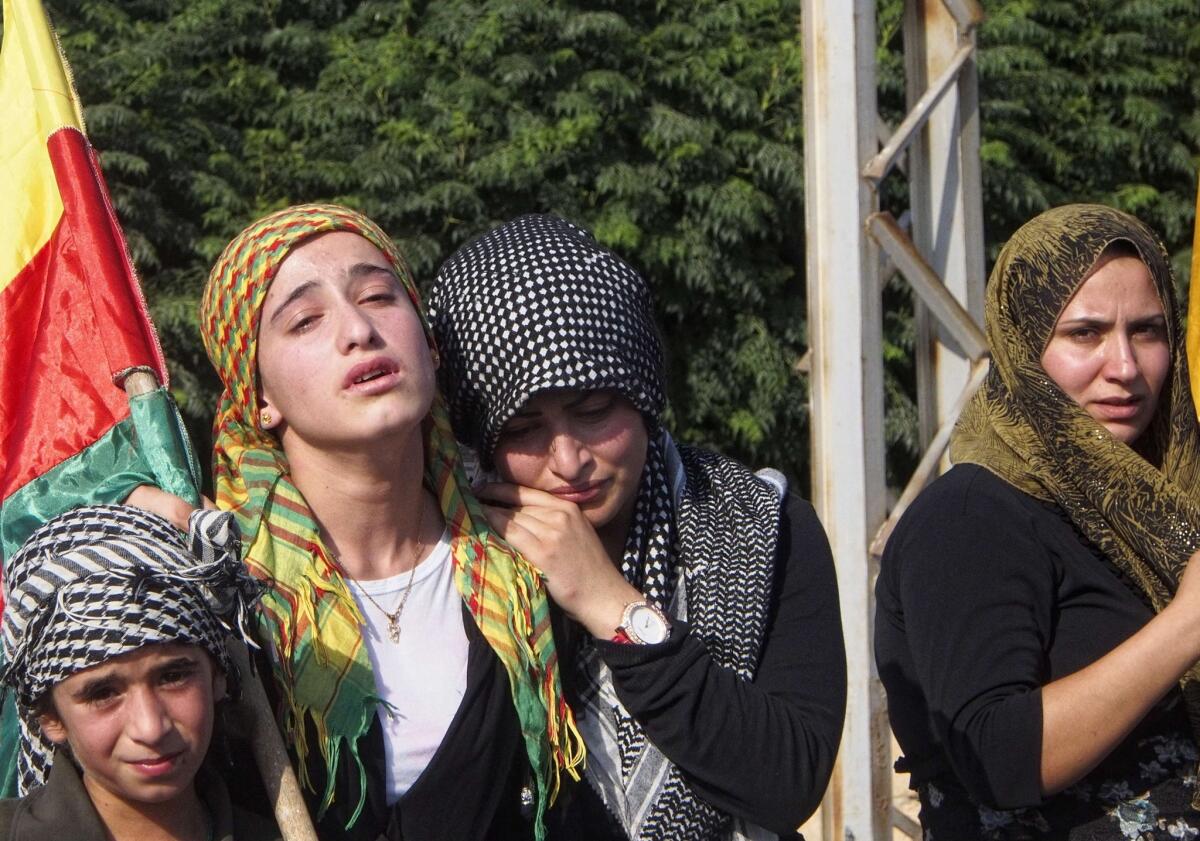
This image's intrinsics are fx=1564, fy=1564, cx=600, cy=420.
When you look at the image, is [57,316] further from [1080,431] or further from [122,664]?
[1080,431]

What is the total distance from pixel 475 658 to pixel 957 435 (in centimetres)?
105

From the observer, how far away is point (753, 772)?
2184mm

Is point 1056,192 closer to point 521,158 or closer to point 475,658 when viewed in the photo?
point 521,158

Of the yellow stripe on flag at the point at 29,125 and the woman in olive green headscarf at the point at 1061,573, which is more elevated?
the yellow stripe on flag at the point at 29,125

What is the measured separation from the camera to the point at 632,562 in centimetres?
239

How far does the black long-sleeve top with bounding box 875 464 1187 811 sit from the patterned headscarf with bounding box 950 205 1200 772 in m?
0.04

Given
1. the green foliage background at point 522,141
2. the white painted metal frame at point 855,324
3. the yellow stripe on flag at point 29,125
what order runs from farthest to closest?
1. the green foliage background at point 522,141
2. the white painted metal frame at point 855,324
3. the yellow stripe on flag at point 29,125

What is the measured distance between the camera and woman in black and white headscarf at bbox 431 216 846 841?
7.20 ft

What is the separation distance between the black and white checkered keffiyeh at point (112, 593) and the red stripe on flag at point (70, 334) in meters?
0.47

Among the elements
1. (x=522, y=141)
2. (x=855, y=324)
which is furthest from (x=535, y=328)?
(x=522, y=141)

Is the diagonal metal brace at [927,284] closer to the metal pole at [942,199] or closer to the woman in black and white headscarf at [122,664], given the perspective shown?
the metal pole at [942,199]

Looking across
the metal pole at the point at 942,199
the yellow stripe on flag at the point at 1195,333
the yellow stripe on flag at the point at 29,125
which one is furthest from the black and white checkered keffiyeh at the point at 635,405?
the metal pole at the point at 942,199

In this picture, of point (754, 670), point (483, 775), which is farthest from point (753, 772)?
point (483, 775)

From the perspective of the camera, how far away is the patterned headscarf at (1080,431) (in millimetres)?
2475
